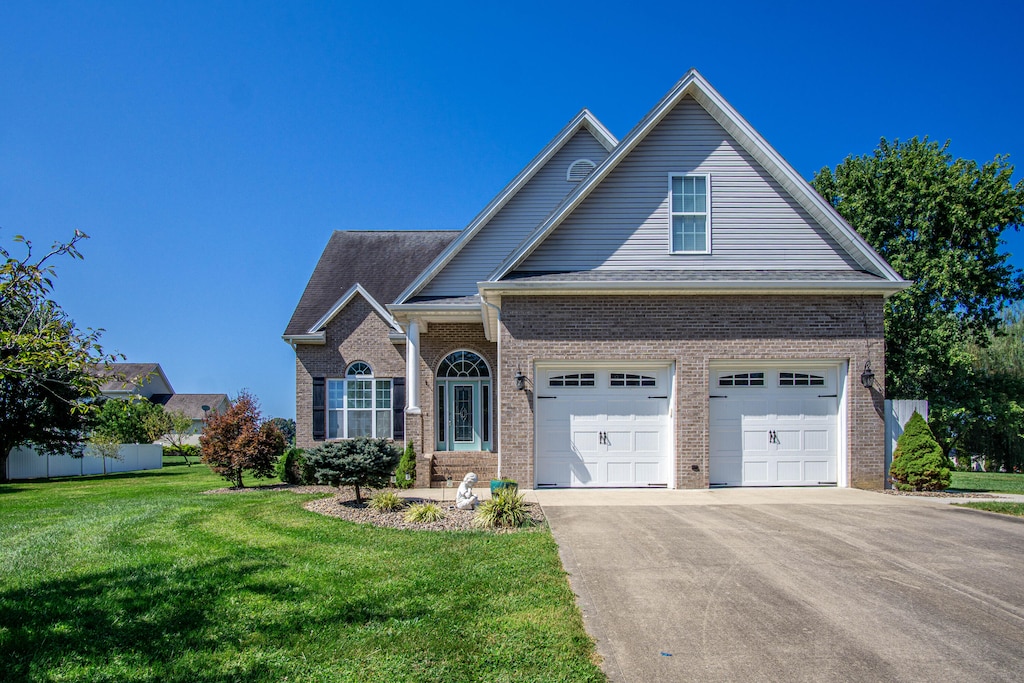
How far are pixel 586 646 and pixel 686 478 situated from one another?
846 centimetres

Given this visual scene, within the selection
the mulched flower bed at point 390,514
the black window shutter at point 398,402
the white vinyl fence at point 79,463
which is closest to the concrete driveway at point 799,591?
the mulched flower bed at point 390,514

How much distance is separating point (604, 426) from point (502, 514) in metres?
4.43

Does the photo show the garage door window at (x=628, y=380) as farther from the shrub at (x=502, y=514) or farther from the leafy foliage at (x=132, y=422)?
the leafy foliage at (x=132, y=422)

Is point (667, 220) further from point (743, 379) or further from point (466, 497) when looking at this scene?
point (466, 497)

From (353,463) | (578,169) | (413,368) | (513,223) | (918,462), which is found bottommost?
(918,462)

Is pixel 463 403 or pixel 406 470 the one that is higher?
pixel 463 403

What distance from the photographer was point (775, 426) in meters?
13.1

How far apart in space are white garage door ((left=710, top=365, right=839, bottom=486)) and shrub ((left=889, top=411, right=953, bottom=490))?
120 cm

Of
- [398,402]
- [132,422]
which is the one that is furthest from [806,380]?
[132,422]

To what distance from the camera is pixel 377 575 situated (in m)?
6.60

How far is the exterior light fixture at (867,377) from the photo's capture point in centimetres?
1266

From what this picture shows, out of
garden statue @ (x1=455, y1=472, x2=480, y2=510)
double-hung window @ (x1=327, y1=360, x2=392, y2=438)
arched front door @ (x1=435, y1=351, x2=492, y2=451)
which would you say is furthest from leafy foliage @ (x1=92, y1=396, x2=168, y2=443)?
garden statue @ (x1=455, y1=472, x2=480, y2=510)

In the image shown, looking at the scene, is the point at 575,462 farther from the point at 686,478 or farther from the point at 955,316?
the point at 955,316

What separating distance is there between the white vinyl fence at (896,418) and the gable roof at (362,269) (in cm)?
1384
